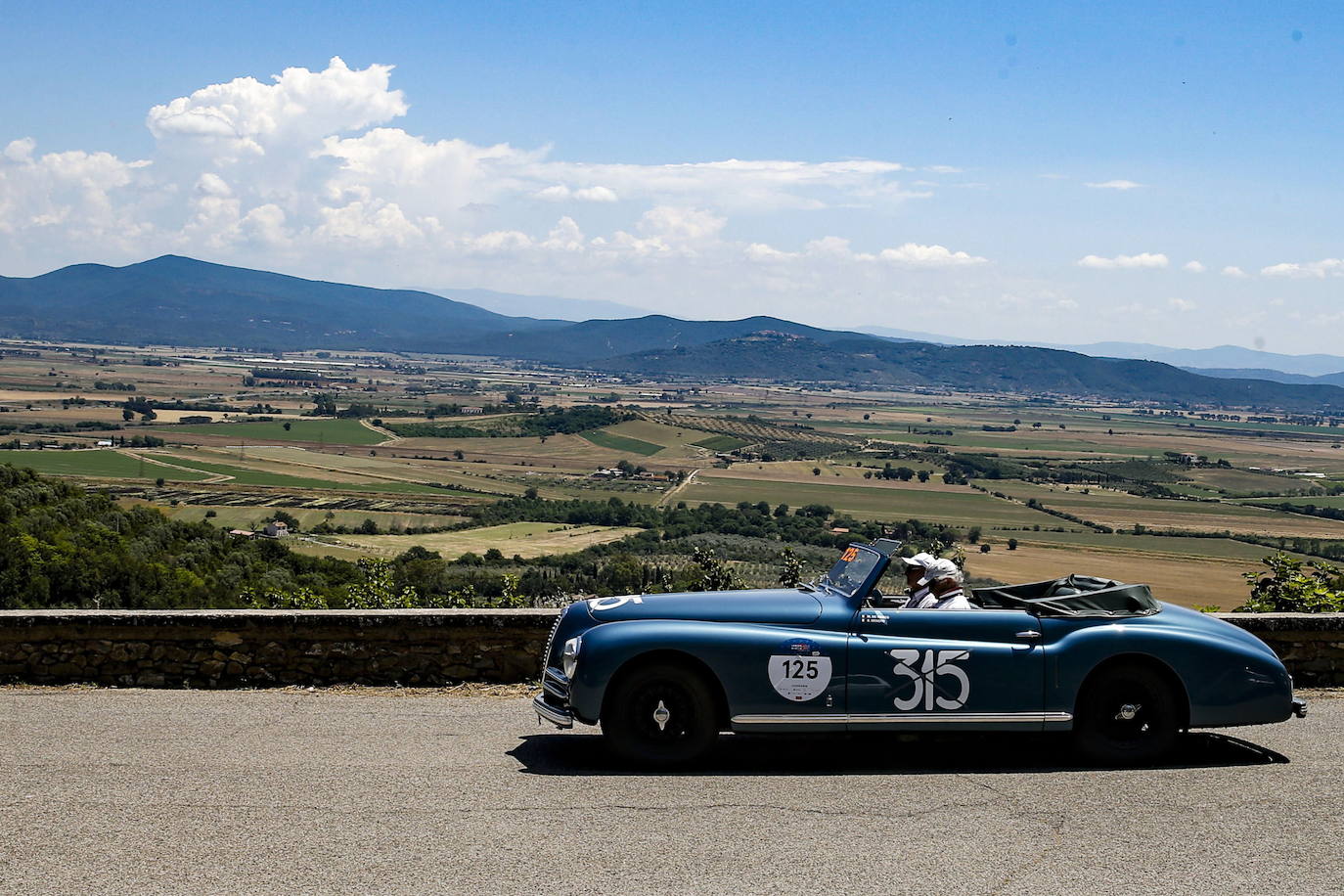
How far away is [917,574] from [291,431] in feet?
395

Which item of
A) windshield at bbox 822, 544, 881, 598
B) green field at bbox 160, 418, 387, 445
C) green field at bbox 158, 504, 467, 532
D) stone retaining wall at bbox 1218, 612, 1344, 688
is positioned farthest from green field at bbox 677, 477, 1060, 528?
windshield at bbox 822, 544, 881, 598

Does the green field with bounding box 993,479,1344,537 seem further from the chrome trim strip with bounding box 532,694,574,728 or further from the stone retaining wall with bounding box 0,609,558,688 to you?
the chrome trim strip with bounding box 532,694,574,728

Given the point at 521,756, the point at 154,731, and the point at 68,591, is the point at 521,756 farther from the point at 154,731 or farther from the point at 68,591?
the point at 68,591

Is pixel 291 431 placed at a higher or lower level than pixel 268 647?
lower

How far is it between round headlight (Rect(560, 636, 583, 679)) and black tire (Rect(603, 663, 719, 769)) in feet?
0.94

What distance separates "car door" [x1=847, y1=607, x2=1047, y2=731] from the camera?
766 cm

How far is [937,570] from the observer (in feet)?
27.5

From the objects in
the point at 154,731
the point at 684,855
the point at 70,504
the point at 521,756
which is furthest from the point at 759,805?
the point at 70,504

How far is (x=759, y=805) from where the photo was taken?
271 inches

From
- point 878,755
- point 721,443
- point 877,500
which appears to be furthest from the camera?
point 721,443

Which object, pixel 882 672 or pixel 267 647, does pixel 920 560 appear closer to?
pixel 882 672

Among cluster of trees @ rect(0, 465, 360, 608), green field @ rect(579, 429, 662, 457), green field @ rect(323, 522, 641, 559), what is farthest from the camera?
green field @ rect(579, 429, 662, 457)

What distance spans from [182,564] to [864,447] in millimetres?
111200

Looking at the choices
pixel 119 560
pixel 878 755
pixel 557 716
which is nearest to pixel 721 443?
pixel 119 560
